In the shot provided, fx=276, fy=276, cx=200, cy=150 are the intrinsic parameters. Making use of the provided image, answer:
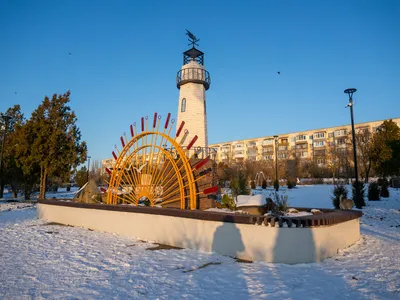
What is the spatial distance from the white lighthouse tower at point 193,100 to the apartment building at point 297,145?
145ft

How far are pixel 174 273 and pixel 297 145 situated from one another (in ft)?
234

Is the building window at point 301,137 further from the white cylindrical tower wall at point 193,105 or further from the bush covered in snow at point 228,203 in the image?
the bush covered in snow at point 228,203

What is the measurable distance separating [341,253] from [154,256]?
4.44 metres

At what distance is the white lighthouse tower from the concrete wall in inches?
309

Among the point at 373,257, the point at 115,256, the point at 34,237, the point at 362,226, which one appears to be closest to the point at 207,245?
the point at 115,256

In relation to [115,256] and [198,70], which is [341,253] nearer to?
[115,256]

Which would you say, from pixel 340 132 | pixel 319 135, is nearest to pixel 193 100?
pixel 340 132

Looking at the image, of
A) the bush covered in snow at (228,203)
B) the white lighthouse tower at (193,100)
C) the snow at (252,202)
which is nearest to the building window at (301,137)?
the white lighthouse tower at (193,100)

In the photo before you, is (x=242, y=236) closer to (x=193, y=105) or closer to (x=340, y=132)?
(x=193, y=105)

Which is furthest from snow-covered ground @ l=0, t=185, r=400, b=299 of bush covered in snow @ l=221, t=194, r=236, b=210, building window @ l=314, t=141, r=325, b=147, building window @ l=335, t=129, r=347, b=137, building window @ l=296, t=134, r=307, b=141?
building window @ l=296, t=134, r=307, b=141

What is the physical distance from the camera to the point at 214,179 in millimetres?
11375

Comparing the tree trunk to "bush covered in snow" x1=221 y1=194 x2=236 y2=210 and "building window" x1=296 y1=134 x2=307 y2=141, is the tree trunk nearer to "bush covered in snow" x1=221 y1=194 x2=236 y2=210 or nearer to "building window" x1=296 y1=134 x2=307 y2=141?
"bush covered in snow" x1=221 y1=194 x2=236 y2=210

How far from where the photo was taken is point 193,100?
53.8 ft

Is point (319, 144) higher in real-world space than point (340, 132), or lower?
lower
